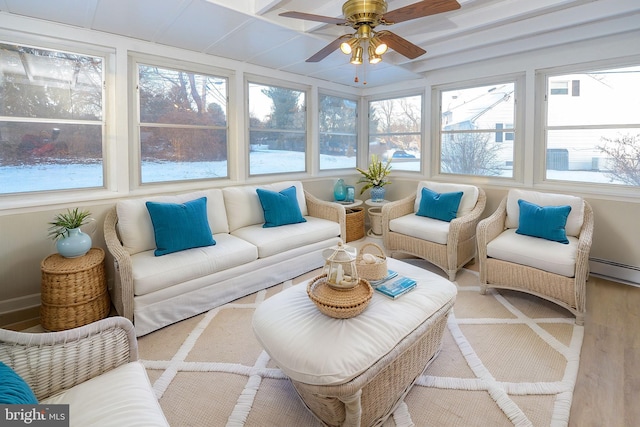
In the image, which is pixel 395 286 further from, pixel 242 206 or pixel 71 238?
pixel 71 238

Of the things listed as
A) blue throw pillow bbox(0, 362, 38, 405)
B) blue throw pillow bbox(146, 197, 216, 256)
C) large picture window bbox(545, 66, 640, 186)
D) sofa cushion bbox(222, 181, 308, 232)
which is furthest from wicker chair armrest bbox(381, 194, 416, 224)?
blue throw pillow bbox(0, 362, 38, 405)

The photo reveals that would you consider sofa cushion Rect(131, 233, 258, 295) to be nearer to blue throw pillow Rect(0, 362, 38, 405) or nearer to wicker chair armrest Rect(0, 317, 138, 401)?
wicker chair armrest Rect(0, 317, 138, 401)

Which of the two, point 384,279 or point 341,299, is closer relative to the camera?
point 341,299

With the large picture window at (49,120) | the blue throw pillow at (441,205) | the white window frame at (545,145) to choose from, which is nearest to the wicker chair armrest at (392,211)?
the blue throw pillow at (441,205)

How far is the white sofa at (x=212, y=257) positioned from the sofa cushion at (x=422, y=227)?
65 centimetres

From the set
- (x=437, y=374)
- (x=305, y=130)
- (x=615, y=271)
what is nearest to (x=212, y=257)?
(x=437, y=374)

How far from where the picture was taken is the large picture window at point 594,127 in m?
3.24

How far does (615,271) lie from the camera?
3305 millimetres

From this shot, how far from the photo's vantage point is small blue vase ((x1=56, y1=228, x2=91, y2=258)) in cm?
249

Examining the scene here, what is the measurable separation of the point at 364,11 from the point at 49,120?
268 centimetres

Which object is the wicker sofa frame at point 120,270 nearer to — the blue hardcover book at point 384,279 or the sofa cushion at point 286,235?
the sofa cushion at point 286,235

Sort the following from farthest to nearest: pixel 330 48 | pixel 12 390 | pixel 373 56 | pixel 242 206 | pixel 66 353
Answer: pixel 242 206 → pixel 330 48 → pixel 373 56 → pixel 66 353 → pixel 12 390

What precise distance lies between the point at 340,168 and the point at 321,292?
3.70 meters

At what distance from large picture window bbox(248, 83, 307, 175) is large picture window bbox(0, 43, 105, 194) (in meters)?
1.65
